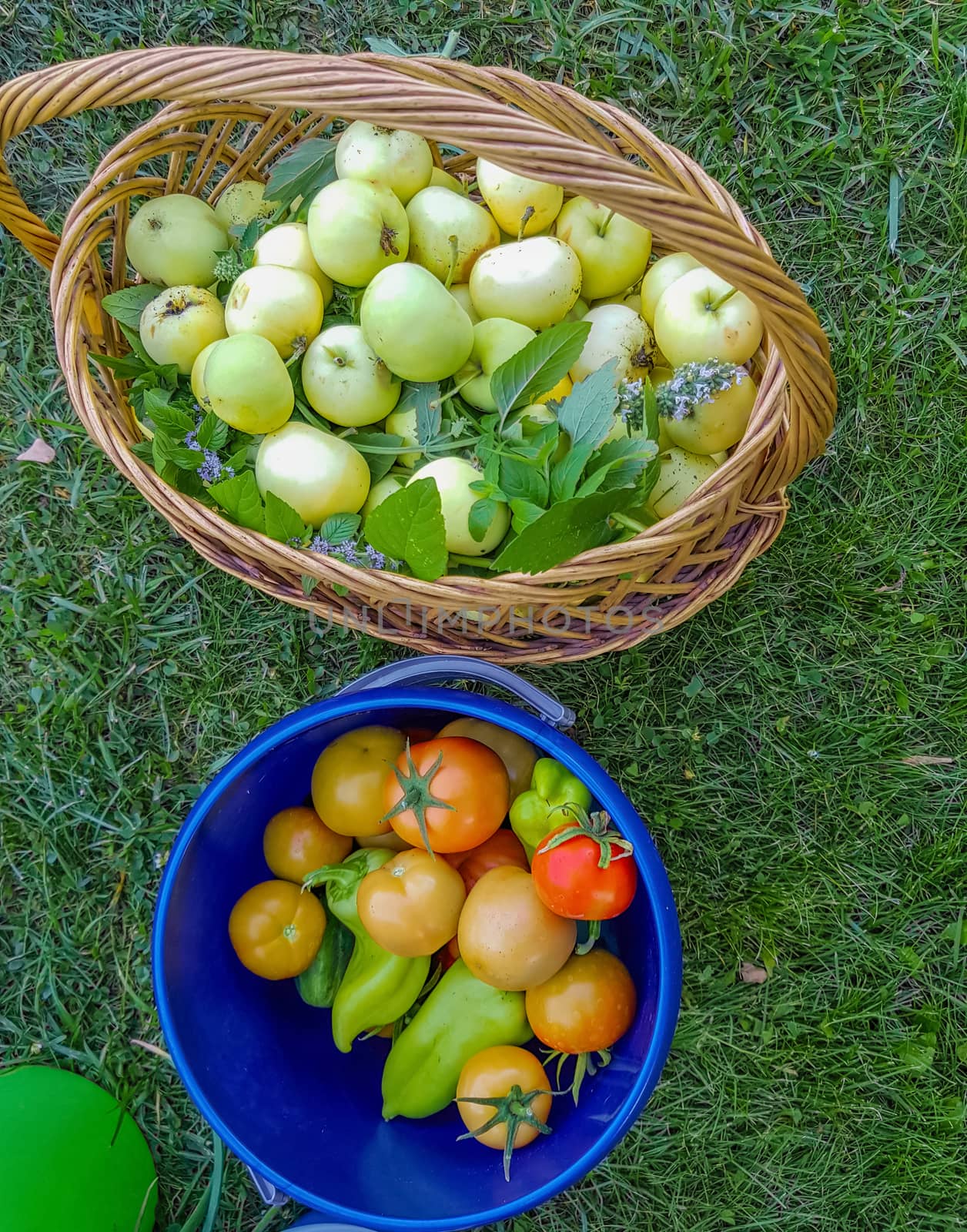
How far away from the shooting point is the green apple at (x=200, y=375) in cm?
96

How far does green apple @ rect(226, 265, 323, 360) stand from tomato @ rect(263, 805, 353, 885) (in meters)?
0.53

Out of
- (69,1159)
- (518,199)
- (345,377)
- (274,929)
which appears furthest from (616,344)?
(69,1159)

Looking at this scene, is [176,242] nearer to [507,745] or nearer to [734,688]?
[507,745]

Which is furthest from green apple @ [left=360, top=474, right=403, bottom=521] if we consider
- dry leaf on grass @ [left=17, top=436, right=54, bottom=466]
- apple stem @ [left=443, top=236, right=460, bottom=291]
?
dry leaf on grass @ [left=17, top=436, right=54, bottom=466]

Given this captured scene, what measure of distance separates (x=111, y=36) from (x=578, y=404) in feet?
3.43

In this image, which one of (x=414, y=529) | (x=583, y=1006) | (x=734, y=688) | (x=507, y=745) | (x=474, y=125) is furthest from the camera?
(x=734, y=688)

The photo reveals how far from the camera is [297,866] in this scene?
1.05 metres

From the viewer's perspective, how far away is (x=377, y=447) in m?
0.98

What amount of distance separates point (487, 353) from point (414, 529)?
0.25 metres

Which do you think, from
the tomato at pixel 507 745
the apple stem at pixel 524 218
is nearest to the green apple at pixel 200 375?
the apple stem at pixel 524 218

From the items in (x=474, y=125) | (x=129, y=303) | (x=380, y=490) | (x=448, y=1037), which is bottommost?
(x=448, y=1037)

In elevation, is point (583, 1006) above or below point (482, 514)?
below

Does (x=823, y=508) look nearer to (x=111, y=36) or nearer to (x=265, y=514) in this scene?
(x=265, y=514)

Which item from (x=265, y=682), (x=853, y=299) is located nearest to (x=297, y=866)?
(x=265, y=682)
